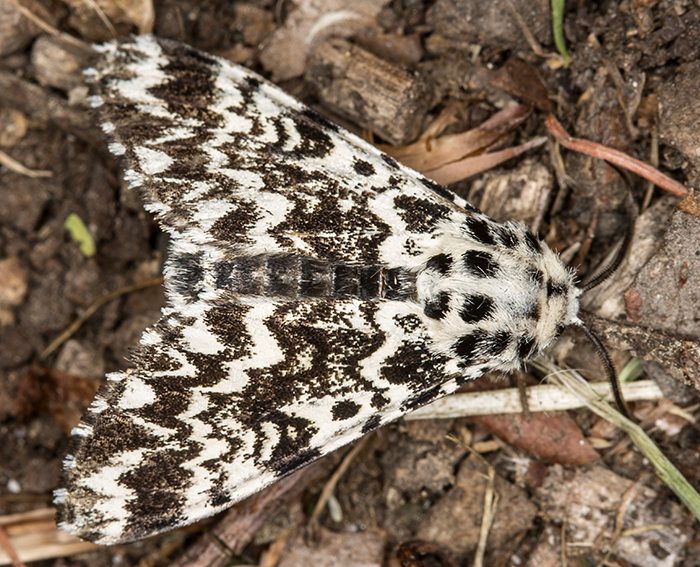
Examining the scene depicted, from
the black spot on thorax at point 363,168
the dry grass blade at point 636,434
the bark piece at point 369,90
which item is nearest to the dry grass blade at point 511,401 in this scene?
the dry grass blade at point 636,434

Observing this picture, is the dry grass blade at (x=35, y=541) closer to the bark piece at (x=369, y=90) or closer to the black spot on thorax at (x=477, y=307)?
the black spot on thorax at (x=477, y=307)

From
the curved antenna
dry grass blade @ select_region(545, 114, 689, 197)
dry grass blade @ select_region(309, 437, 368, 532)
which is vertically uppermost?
dry grass blade @ select_region(545, 114, 689, 197)

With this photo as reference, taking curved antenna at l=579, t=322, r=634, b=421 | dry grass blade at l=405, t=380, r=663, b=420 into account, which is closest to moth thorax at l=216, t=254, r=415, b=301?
dry grass blade at l=405, t=380, r=663, b=420

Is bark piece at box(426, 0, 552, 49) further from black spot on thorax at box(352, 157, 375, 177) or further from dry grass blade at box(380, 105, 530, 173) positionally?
black spot on thorax at box(352, 157, 375, 177)

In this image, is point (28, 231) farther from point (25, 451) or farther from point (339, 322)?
point (339, 322)

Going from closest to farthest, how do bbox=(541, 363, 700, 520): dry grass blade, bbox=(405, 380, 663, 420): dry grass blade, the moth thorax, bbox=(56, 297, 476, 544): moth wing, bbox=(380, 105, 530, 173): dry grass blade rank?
bbox=(56, 297, 476, 544): moth wing, the moth thorax, bbox=(541, 363, 700, 520): dry grass blade, bbox=(405, 380, 663, 420): dry grass blade, bbox=(380, 105, 530, 173): dry grass blade

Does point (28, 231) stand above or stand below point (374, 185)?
below

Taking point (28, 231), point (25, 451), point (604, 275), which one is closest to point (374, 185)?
point (604, 275)
